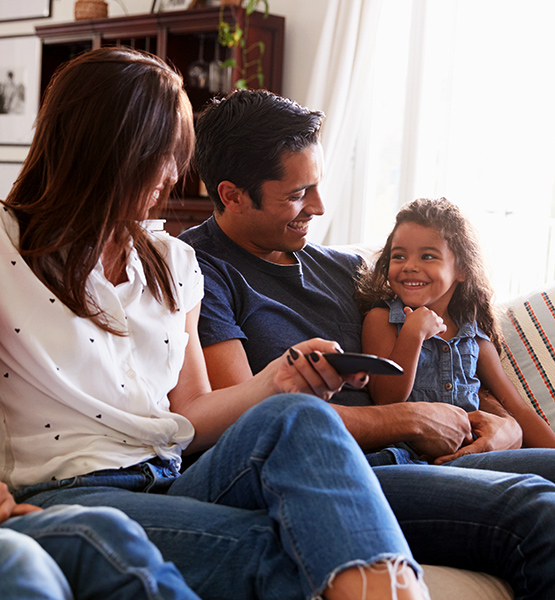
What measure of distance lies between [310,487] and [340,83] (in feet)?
9.12

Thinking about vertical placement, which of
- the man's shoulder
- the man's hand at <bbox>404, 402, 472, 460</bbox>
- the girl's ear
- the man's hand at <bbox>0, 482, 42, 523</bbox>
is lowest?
the man's hand at <bbox>404, 402, 472, 460</bbox>

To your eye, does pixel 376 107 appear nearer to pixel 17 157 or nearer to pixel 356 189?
pixel 356 189

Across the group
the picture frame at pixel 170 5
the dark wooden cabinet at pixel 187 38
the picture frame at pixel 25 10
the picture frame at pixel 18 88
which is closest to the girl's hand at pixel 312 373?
the dark wooden cabinet at pixel 187 38

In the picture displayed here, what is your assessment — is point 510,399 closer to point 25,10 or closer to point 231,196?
point 231,196

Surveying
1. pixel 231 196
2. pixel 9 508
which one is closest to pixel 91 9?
pixel 231 196

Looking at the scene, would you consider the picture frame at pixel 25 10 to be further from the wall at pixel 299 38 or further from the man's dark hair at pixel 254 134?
the man's dark hair at pixel 254 134

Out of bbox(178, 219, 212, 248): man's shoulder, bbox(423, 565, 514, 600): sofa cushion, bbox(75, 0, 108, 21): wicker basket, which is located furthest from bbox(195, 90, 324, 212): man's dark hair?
bbox(75, 0, 108, 21): wicker basket

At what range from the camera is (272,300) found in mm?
1540

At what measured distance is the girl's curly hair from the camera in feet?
5.60

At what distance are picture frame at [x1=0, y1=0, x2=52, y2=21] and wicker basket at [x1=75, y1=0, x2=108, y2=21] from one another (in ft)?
2.32

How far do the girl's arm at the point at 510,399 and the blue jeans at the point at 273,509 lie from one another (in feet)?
2.86

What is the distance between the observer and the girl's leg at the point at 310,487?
32.7 inches

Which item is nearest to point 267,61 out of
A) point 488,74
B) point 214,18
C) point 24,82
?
point 214,18

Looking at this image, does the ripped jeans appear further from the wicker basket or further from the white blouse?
the wicker basket
